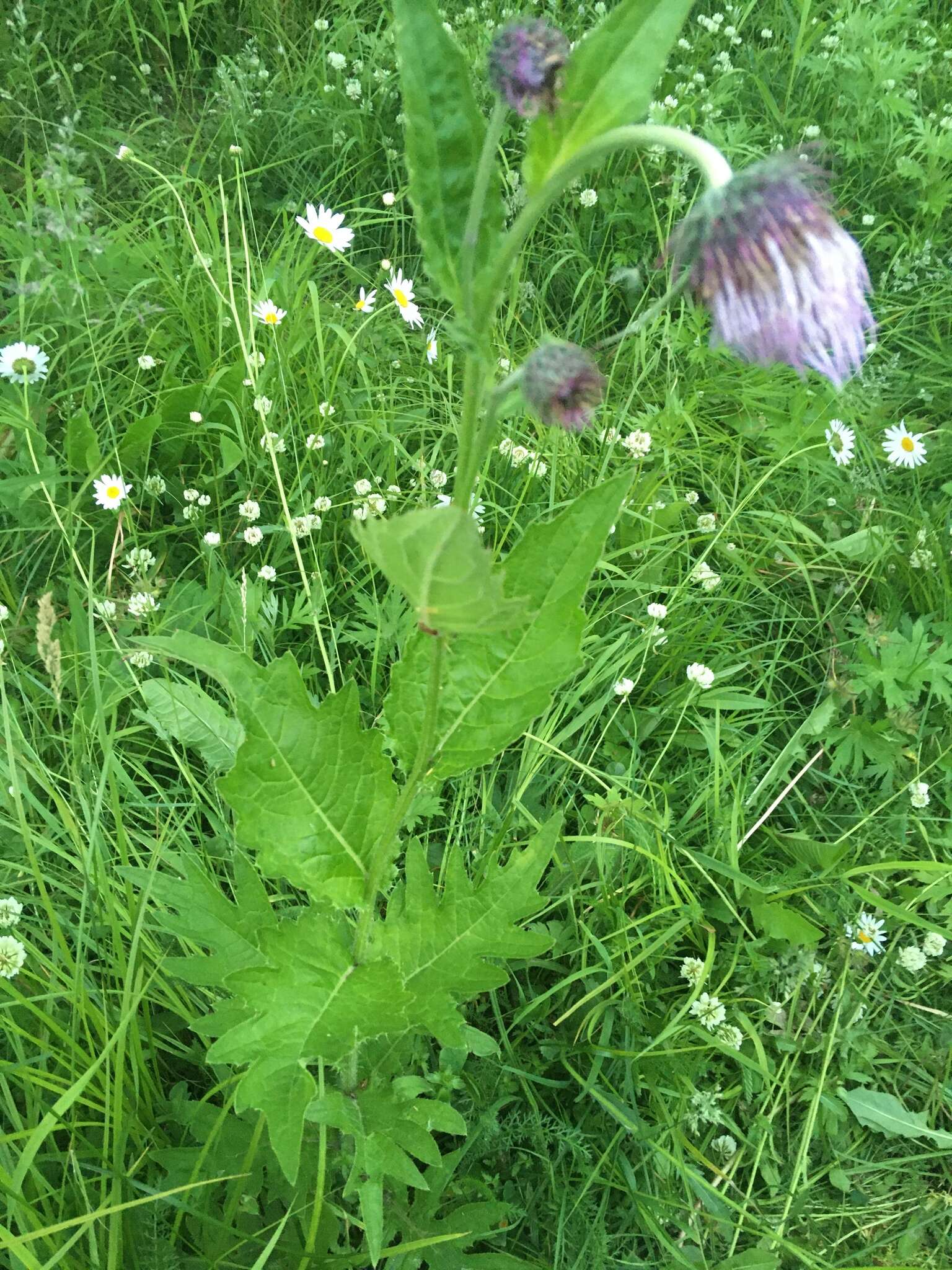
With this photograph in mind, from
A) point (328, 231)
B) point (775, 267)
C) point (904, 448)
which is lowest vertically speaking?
point (904, 448)

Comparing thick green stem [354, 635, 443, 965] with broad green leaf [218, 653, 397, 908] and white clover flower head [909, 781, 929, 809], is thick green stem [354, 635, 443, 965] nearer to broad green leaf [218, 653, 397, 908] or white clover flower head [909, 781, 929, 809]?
broad green leaf [218, 653, 397, 908]

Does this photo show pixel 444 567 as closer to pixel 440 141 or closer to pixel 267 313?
pixel 440 141

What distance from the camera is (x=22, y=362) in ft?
7.30

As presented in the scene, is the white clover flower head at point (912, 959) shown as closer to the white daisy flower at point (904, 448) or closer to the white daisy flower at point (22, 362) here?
the white daisy flower at point (904, 448)

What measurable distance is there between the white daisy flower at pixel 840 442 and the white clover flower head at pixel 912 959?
1.23 meters

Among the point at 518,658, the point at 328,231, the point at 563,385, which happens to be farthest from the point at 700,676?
the point at 328,231

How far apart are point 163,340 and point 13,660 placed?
105cm

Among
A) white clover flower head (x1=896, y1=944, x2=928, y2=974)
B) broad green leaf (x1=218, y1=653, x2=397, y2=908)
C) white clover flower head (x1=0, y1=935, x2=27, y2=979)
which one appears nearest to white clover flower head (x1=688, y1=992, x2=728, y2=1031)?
white clover flower head (x1=896, y1=944, x2=928, y2=974)

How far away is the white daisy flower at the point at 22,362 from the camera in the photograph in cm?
223

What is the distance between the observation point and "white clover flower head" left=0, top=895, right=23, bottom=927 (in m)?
1.47

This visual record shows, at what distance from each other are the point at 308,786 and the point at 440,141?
765 mm

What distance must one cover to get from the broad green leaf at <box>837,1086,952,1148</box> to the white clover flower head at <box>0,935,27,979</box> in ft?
4.98

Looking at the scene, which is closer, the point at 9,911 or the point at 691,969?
the point at 9,911

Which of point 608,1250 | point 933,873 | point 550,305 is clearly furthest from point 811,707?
point 550,305
